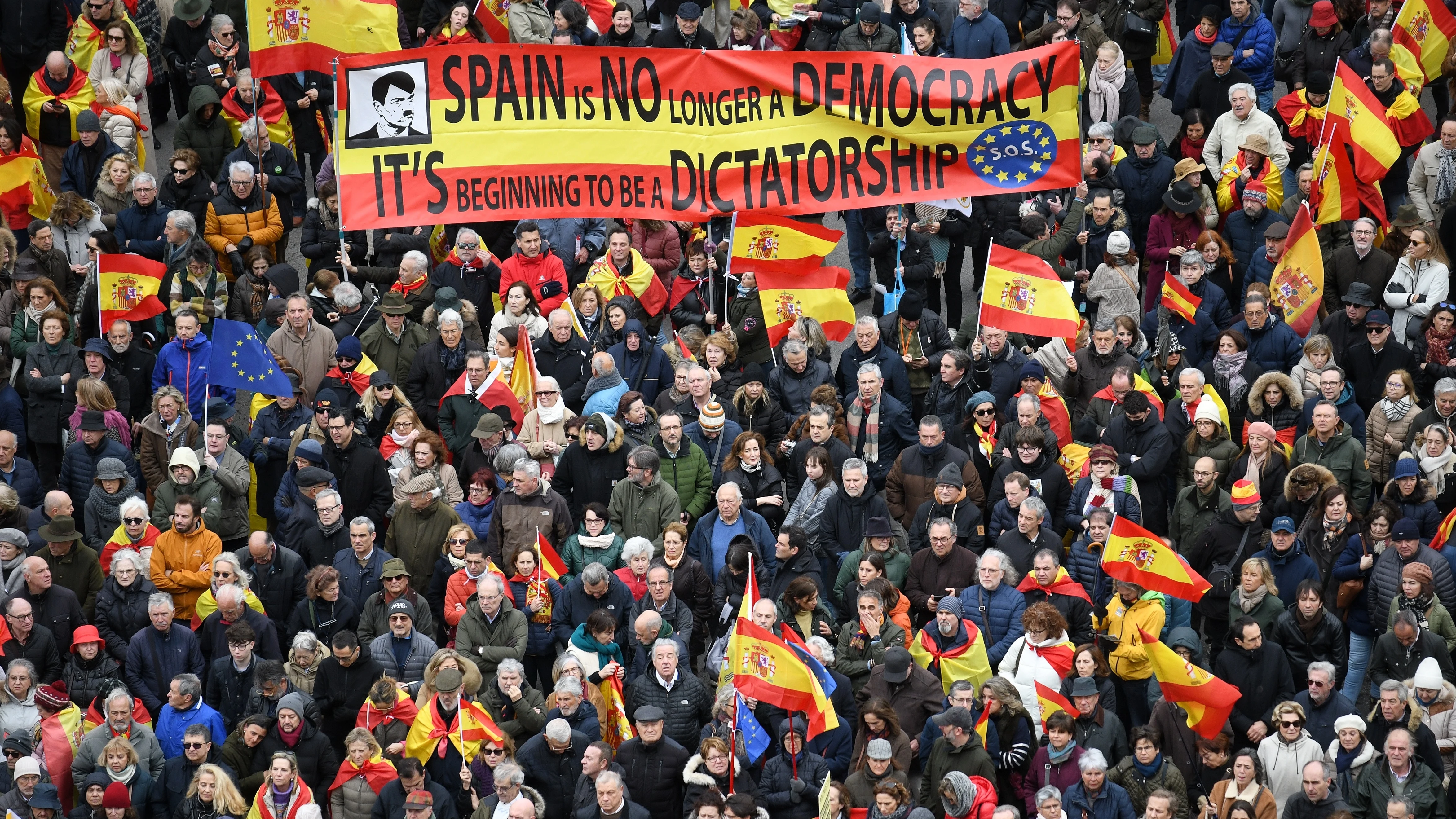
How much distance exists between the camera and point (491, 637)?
16.3m

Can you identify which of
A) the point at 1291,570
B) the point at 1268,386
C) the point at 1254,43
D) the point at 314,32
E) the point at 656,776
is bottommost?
the point at 656,776

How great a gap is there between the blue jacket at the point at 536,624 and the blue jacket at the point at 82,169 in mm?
6660

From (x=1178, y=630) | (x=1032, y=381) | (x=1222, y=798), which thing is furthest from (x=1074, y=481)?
(x=1222, y=798)

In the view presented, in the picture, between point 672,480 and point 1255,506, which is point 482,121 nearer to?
point 672,480

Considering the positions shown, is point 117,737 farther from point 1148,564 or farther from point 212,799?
point 1148,564

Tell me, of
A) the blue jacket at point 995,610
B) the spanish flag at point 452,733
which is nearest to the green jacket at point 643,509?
the spanish flag at point 452,733

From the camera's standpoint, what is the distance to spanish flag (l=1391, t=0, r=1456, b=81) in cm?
2148

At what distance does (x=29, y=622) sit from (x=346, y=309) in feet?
13.6

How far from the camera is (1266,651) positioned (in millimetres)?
15984

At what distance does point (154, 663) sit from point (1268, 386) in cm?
804

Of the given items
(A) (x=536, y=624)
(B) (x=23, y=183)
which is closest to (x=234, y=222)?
(B) (x=23, y=183)

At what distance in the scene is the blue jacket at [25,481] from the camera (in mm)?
17891

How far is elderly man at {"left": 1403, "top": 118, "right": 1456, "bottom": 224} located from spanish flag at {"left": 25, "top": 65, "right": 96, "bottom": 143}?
11406 mm

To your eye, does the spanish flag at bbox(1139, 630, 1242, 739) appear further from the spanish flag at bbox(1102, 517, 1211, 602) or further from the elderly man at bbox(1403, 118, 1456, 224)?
the elderly man at bbox(1403, 118, 1456, 224)
